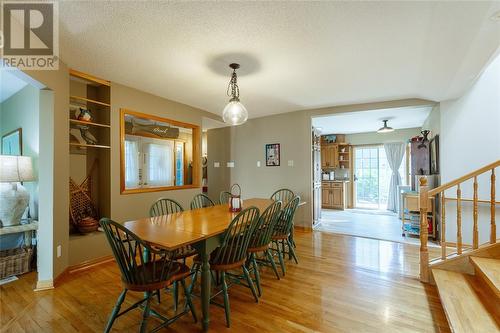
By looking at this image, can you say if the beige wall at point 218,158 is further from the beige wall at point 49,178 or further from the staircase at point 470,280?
the staircase at point 470,280

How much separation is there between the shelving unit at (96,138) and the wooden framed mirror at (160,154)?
0.59 m

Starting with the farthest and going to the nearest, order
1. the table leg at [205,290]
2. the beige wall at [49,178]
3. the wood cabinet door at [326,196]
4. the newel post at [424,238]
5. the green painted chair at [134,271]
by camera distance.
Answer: the wood cabinet door at [326,196] < the newel post at [424,238] < the beige wall at [49,178] < the table leg at [205,290] < the green painted chair at [134,271]

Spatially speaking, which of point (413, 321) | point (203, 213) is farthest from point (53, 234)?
point (413, 321)

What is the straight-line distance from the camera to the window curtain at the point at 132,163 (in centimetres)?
428

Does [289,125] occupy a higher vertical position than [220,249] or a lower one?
higher

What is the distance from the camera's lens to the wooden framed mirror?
13.8 feet

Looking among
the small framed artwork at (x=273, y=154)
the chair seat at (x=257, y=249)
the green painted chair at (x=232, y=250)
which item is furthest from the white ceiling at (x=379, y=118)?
the green painted chair at (x=232, y=250)

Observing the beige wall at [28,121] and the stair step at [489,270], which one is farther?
the beige wall at [28,121]

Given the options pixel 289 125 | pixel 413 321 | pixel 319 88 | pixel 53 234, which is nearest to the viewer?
pixel 413 321

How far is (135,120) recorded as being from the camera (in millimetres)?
4094

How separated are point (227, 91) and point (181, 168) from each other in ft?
7.88

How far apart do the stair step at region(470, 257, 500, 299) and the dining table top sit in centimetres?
221

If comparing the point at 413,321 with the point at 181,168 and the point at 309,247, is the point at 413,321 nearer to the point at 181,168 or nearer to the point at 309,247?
the point at 309,247

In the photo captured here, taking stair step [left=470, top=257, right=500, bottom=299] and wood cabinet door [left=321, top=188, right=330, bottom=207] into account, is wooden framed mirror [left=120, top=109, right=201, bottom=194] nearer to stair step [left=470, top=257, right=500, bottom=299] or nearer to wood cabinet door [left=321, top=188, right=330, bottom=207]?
stair step [left=470, top=257, right=500, bottom=299]
